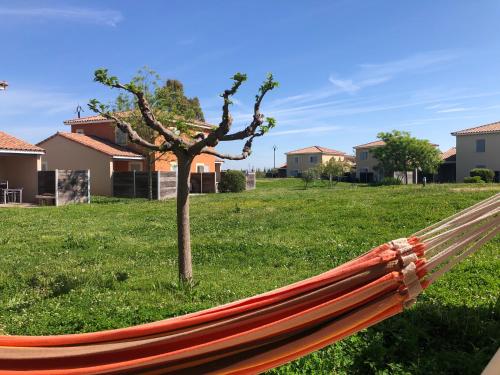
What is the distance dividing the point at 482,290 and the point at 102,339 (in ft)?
14.9

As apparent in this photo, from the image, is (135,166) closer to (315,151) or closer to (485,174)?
(485,174)

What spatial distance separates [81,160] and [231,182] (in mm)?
8583

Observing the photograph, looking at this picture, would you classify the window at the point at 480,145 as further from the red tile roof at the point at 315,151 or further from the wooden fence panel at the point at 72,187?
the wooden fence panel at the point at 72,187

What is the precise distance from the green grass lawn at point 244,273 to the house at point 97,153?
11125 mm

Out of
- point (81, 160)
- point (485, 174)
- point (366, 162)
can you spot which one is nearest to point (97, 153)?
point (81, 160)

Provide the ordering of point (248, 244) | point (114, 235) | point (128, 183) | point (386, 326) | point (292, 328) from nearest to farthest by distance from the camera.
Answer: point (292, 328), point (386, 326), point (248, 244), point (114, 235), point (128, 183)

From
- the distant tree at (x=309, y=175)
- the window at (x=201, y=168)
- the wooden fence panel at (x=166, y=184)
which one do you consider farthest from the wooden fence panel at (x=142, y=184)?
the distant tree at (x=309, y=175)

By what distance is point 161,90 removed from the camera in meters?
21.2

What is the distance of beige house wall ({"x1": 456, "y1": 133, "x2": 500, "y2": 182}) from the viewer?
37.1 meters

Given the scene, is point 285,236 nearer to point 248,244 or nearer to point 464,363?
point 248,244

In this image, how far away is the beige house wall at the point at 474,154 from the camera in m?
37.1

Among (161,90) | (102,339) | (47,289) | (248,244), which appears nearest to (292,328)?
(102,339)

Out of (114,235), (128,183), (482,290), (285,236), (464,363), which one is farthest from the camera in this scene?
(128,183)

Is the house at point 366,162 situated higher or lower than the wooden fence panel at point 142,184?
higher
